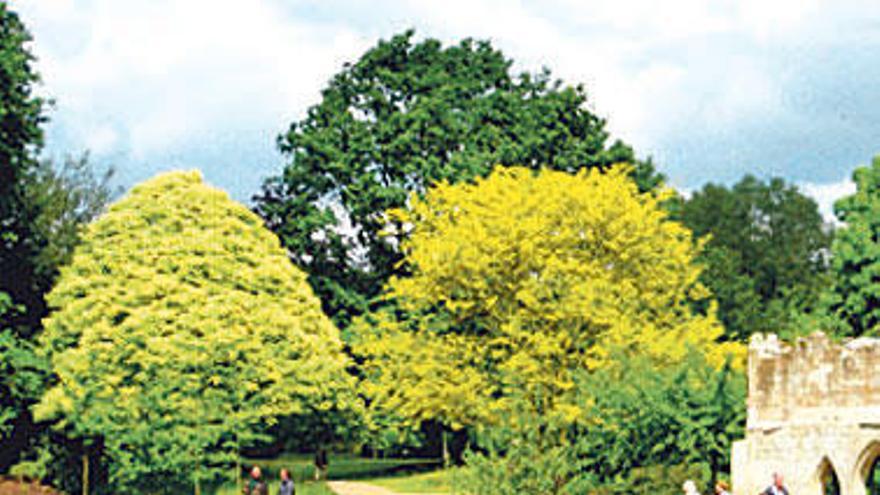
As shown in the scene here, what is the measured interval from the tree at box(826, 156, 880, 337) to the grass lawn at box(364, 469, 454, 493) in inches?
519

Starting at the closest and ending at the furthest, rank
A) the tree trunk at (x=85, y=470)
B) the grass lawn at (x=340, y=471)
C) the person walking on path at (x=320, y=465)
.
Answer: the tree trunk at (x=85, y=470) → the grass lawn at (x=340, y=471) → the person walking on path at (x=320, y=465)

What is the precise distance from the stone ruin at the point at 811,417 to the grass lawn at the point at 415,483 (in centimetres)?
1723

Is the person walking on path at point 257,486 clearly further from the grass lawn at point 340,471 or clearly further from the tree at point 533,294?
the grass lawn at point 340,471

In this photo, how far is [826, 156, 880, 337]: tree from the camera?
1372 inches

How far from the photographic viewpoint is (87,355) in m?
39.1

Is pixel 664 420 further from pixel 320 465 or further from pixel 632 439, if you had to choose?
pixel 320 465

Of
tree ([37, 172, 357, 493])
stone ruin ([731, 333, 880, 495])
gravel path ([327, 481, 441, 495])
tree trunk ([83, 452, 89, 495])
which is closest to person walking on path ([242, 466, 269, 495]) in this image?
tree ([37, 172, 357, 493])

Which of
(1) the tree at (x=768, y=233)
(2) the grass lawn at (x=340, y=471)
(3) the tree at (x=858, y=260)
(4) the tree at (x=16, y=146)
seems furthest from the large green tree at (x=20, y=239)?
(1) the tree at (x=768, y=233)

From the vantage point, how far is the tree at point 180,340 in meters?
37.8

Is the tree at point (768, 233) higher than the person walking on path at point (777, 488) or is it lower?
higher

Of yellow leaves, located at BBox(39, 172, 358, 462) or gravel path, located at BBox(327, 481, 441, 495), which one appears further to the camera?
gravel path, located at BBox(327, 481, 441, 495)

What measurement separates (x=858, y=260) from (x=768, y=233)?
143ft

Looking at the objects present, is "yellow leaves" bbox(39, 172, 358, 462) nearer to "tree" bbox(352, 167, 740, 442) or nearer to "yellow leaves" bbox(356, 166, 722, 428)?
"tree" bbox(352, 167, 740, 442)

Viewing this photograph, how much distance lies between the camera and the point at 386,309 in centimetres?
4800
